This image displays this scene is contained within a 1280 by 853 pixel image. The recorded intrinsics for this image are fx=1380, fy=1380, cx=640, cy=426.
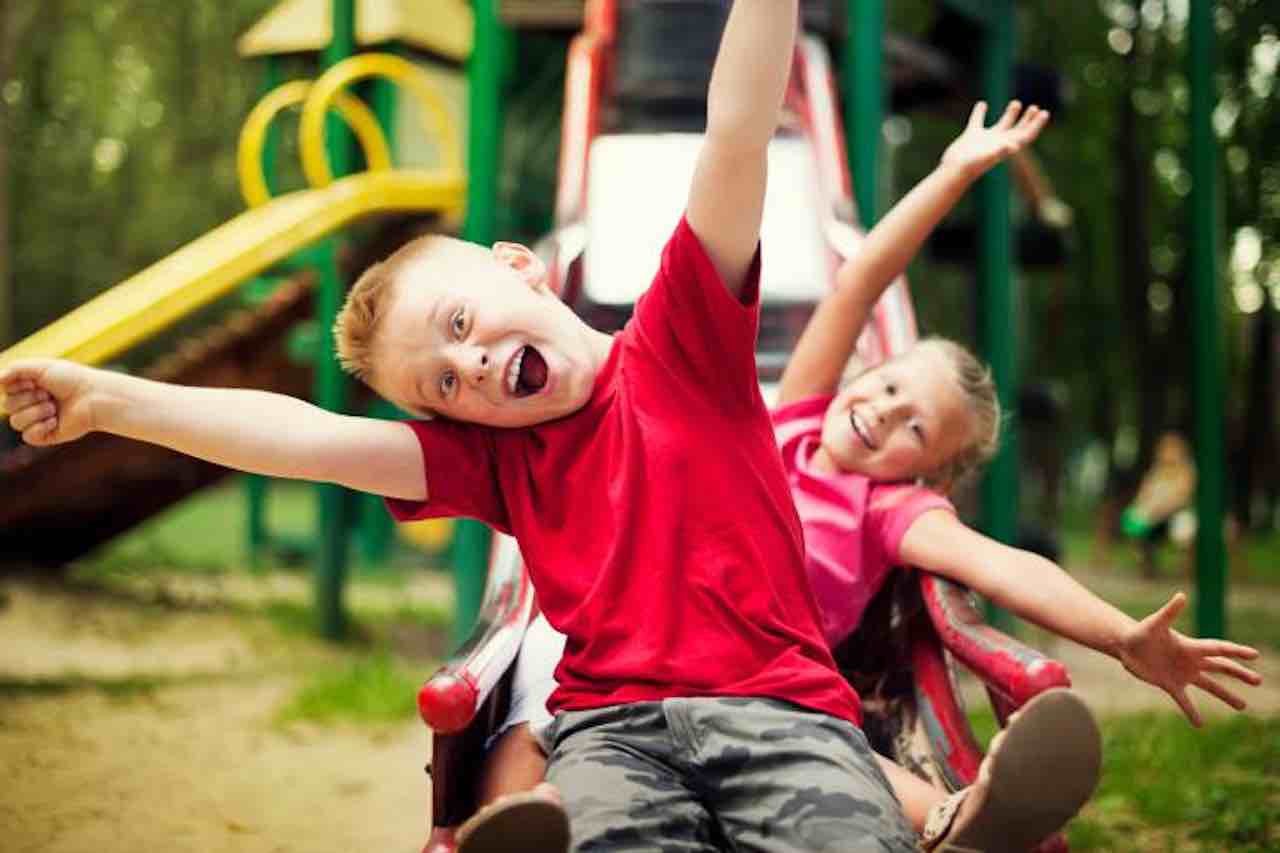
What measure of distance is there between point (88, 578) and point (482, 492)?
5.50 meters

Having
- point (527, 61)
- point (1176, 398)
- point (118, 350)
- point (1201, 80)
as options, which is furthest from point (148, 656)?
point (1176, 398)

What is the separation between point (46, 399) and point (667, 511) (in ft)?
2.49

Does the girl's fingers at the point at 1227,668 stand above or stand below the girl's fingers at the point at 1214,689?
above

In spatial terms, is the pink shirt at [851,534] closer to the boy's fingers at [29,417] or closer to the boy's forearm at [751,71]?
the boy's forearm at [751,71]

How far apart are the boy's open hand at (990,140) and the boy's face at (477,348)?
0.73 meters

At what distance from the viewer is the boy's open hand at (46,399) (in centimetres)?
164

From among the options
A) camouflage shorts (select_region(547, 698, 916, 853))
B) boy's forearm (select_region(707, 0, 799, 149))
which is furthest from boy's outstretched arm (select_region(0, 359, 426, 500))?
boy's forearm (select_region(707, 0, 799, 149))

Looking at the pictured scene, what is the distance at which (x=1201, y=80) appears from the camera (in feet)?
16.4

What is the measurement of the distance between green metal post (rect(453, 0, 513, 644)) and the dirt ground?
45 cm

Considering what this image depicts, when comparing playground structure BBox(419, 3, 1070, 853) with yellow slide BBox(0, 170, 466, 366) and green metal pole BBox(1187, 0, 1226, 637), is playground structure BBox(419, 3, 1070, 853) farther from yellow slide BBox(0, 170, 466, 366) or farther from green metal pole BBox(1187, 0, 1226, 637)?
green metal pole BBox(1187, 0, 1226, 637)

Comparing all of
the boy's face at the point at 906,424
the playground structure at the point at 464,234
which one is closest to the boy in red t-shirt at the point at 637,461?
the boy's face at the point at 906,424

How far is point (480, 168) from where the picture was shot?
420cm

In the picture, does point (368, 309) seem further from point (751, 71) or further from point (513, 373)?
point (751, 71)

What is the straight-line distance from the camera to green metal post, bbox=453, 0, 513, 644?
13.7 ft
